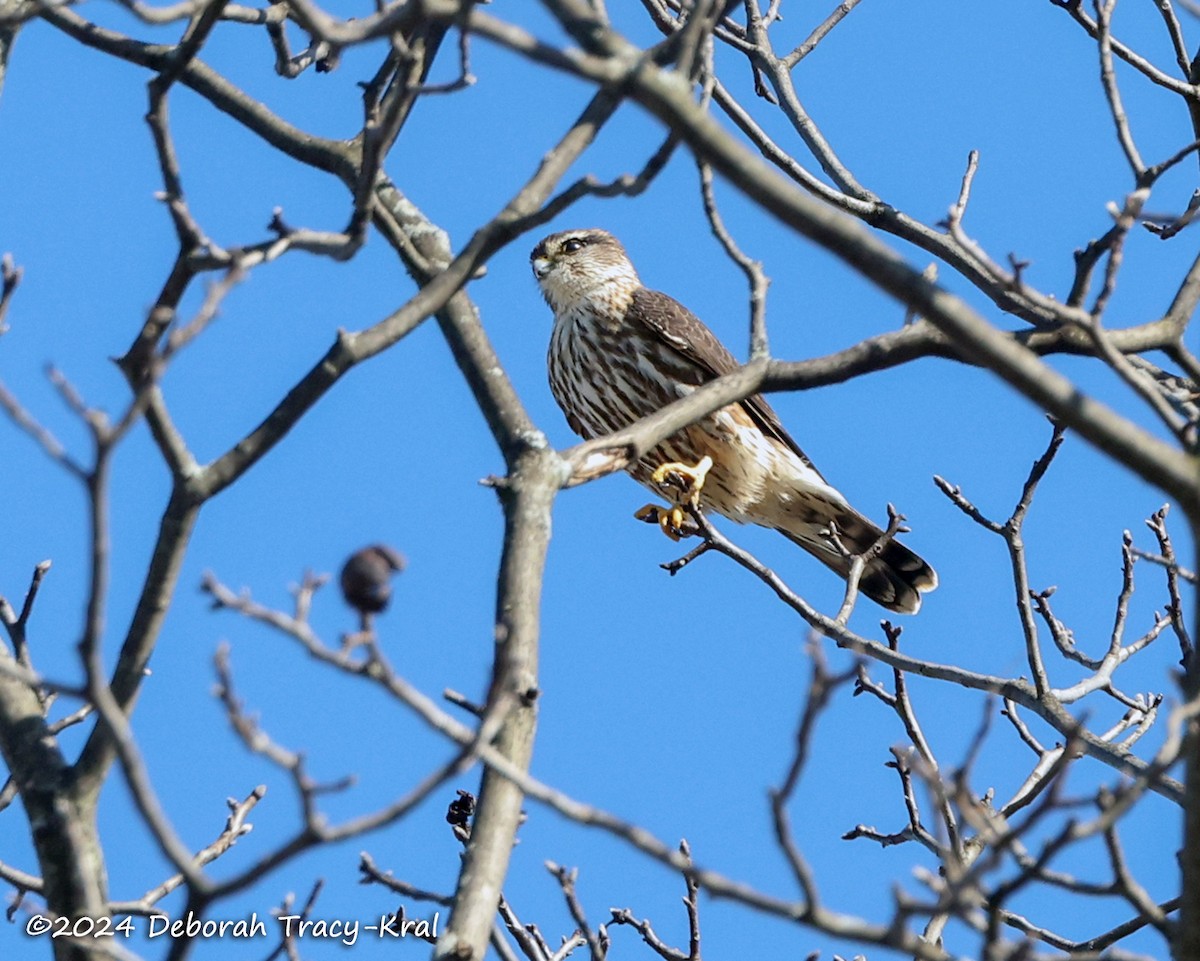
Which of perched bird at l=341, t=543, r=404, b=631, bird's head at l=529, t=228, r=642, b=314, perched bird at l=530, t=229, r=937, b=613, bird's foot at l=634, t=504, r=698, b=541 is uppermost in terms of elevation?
bird's head at l=529, t=228, r=642, b=314

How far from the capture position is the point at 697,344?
19.7 ft

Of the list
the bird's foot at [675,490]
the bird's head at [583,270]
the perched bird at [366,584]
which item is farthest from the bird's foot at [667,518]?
the perched bird at [366,584]

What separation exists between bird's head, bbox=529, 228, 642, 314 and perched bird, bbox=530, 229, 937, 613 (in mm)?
31

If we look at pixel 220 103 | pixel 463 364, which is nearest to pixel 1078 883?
pixel 463 364

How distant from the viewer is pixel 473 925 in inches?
89.7

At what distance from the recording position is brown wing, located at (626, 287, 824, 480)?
598cm

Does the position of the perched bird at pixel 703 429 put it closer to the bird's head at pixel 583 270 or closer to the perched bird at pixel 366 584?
the bird's head at pixel 583 270

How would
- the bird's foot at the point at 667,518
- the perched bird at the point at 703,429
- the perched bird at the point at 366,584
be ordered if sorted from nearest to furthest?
the perched bird at the point at 366,584, the bird's foot at the point at 667,518, the perched bird at the point at 703,429

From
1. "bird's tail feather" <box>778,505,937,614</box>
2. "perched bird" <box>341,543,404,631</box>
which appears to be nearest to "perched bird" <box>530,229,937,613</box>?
"bird's tail feather" <box>778,505,937,614</box>

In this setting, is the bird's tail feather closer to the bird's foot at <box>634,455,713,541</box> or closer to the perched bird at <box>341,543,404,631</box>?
the bird's foot at <box>634,455,713,541</box>

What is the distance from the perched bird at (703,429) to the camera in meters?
5.96

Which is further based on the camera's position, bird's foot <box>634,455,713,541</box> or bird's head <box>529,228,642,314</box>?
bird's head <box>529,228,642,314</box>

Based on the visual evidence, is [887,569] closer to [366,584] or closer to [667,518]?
[667,518]

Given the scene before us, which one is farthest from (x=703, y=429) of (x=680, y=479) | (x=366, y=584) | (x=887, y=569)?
(x=366, y=584)
